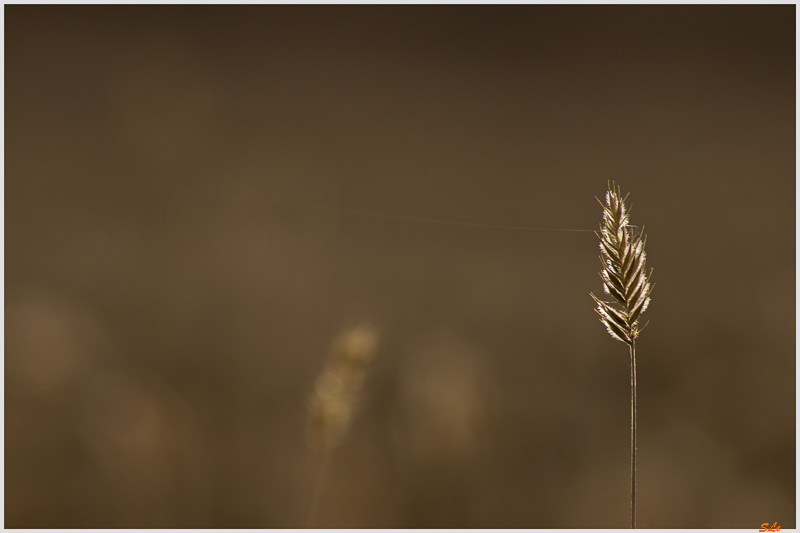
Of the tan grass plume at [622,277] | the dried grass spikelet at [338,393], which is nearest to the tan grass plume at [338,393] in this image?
the dried grass spikelet at [338,393]

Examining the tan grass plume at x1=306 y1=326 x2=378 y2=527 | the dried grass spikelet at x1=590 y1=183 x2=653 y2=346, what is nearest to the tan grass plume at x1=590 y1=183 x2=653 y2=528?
the dried grass spikelet at x1=590 y1=183 x2=653 y2=346

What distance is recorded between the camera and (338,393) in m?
1.10

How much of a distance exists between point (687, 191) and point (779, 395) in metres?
2.54

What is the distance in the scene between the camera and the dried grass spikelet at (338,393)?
109cm

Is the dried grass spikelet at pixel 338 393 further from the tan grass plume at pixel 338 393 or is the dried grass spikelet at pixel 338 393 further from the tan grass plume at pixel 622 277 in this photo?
the tan grass plume at pixel 622 277

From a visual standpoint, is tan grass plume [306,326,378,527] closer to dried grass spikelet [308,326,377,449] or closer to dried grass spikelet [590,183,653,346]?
dried grass spikelet [308,326,377,449]

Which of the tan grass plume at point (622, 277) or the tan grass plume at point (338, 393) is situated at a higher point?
the tan grass plume at point (622, 277)

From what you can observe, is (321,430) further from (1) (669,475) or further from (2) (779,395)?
(2) (779,395)

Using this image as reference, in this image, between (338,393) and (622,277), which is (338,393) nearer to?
(338,393)

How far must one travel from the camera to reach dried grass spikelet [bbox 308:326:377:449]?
1089 millimetres

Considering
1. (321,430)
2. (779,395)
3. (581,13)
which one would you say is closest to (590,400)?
(779,395)

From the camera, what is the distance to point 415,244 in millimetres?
4426

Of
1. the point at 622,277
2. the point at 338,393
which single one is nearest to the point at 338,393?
the point at 338,393

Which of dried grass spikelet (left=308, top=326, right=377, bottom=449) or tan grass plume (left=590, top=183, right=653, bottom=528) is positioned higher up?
tan grass plume (left=590, top=183, right=653, bottom=528)
